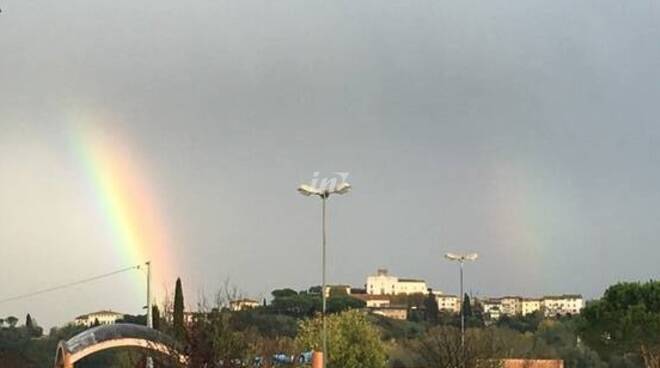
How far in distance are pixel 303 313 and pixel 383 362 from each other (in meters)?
33.4

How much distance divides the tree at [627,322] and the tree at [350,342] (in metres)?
17.4

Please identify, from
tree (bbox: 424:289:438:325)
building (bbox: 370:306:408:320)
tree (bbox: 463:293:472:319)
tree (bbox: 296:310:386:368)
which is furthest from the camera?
building (bbox: 370:306:408:320)

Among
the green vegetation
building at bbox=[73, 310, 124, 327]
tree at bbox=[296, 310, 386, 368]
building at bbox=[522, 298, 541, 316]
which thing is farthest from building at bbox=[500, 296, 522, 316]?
tree at bbox=[296, 310, 386, 368]

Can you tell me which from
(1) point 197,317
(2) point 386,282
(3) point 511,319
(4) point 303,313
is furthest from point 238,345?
(2) point 386,282

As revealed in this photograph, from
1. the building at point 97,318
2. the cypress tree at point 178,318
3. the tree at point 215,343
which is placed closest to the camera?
the tree at point 215,343

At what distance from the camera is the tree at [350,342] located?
47.9 metres

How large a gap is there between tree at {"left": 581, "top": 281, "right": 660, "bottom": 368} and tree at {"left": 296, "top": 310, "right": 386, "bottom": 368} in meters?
17.4

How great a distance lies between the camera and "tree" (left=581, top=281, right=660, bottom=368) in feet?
192

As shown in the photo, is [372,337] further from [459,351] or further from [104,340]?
[104,340]

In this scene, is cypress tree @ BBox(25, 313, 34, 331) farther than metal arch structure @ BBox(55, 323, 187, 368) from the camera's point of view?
Yes

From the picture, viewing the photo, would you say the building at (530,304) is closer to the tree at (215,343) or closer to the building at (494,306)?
the building at (494,306)

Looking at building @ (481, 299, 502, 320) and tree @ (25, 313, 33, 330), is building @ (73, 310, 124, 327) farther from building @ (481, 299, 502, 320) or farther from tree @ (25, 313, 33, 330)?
building @ (481, 299, 502, 320)

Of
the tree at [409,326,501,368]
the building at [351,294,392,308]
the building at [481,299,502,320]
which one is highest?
the building at [351,294,392,308]

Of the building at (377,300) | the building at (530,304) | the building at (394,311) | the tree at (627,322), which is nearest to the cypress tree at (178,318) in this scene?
the tree at (627,322)
